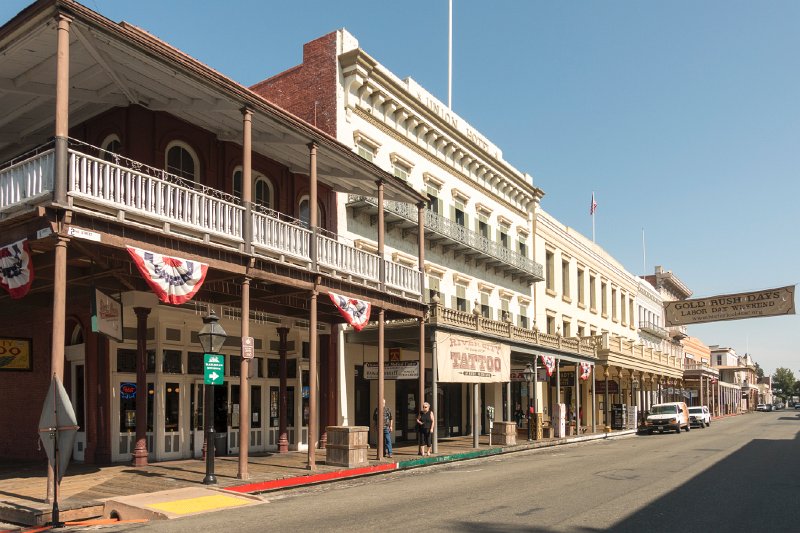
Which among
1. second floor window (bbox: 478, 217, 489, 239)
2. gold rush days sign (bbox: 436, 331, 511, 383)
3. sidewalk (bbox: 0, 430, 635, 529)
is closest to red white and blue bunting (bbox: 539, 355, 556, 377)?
gold rush days sign (bbox: 436, 331, 511, 383)

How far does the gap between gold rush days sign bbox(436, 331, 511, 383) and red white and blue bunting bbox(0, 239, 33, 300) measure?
13400mm

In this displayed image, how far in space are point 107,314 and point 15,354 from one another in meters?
6.88

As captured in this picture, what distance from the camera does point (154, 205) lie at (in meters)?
14.3

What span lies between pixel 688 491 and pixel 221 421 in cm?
1242

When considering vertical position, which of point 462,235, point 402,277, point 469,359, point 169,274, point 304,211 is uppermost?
point 462,235

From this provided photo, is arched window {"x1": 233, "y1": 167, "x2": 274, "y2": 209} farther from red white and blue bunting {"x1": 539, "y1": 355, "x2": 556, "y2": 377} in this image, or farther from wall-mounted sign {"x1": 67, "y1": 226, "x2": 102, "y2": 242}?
red white and blue bunting {"x1": 539, "y1": 355, "x2": 556, "y2": 377}

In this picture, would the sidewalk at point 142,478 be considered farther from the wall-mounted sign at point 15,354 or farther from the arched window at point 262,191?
the arched window at point 262,191

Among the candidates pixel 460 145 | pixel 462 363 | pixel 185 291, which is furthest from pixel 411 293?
pixel 460 145

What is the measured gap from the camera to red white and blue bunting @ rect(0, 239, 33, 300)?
41.3 feet

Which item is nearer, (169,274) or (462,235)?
(169,274)

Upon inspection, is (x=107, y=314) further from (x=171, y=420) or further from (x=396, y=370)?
(x=396, y=370)

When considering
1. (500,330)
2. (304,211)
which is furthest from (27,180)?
(500,330)

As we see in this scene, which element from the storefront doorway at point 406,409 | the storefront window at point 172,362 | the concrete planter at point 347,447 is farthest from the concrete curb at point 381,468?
the storefront window at point 172,362

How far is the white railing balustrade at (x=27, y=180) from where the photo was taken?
40.7ft
